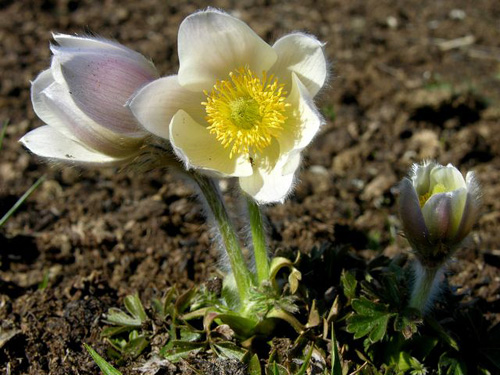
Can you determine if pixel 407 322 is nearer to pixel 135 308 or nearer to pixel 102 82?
pixel 135 308

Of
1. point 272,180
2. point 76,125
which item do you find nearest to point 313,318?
point 272,180

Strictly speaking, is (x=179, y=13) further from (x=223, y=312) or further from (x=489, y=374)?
(x=489, y=374)

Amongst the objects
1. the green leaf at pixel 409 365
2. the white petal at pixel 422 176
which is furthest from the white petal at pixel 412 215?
the green leaf at pixel 409 365

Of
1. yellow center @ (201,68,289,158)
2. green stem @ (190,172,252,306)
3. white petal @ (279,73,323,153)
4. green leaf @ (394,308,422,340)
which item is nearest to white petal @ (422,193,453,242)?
green leaf @ (394,308,422,340)

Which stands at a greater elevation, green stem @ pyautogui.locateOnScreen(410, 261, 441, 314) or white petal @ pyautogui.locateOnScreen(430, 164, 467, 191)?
white petal @ pyautogui.locateOnScreen(430, 164, 467, 191)

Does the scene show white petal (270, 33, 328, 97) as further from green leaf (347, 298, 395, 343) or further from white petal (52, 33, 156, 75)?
green leaf (347, 298, 395, 343)

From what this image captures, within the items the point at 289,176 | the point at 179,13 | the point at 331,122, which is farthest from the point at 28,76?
the point at 289,176

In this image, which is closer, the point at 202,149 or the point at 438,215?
the point at 438,215
